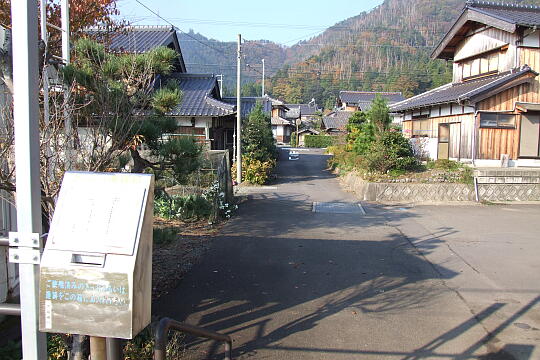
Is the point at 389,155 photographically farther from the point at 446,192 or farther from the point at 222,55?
the point at 222,55

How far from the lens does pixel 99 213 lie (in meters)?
2.03

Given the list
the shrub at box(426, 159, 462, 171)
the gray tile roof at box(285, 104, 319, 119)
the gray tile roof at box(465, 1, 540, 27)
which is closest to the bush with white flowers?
the shrub at box(426, 159, 462, 171)

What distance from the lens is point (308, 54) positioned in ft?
260

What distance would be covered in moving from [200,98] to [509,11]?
13.7 meters

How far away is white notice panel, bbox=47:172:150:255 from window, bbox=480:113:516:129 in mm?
16258

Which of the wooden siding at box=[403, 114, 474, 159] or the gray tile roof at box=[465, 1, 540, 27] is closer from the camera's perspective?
the wooden siding at box=[403, 114, 474, 159]

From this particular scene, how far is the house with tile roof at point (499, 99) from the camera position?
15.5 m

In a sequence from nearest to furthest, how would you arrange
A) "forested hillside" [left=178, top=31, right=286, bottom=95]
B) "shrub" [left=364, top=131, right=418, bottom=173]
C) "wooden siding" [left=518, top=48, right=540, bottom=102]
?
1. "shrub" [left=364, top=131, right=418, bottom=173]
2. "wooden siding" [left=518, top=48, right=540, bottom=102]
3. "forested hillside" [left=178, top=31, right=286, bottom=95]

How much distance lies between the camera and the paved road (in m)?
4.10

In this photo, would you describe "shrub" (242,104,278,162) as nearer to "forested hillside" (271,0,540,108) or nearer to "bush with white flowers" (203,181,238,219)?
"bush with white flowers" (203,181,238,219)

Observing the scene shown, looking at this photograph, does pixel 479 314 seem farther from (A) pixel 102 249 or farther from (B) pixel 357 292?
(A) pixel 102 249

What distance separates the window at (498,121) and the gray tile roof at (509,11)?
140 inches

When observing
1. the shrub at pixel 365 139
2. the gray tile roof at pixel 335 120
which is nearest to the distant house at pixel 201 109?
the shrub at pixel 365 139

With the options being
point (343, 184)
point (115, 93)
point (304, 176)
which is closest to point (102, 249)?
point (115, 93)
